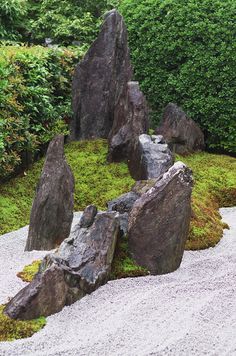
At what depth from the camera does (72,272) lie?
17.7ft

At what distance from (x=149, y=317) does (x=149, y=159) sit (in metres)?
3.76

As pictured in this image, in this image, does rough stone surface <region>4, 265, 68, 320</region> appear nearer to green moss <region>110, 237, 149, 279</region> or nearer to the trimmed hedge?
green moss <region>110, 237, 149, 279</region>

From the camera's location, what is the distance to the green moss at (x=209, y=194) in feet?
23.9

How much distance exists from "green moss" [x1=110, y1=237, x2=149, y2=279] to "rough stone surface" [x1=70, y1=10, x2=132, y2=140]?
4.71 metres

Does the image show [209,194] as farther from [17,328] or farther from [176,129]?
[17,328]

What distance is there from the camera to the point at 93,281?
5609 millimetres

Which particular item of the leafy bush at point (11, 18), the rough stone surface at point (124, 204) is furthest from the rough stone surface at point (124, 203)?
the leafy bush at point (11, 18)

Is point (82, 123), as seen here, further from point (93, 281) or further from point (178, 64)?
point (93, 281)

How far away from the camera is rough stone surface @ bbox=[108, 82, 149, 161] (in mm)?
9602

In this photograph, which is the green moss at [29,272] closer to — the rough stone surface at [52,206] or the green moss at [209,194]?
the rough stone surface at [52,206]

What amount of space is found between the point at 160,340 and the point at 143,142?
461 centimetres

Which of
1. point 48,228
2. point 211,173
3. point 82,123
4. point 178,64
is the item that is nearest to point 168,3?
point 178,64

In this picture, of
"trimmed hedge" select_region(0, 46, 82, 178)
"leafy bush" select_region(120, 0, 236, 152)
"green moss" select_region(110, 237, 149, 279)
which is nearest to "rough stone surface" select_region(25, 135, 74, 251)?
"green moss" select_region(110, 237, 149, 279)

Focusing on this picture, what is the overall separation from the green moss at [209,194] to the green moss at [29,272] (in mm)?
1853
